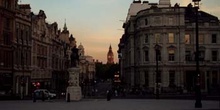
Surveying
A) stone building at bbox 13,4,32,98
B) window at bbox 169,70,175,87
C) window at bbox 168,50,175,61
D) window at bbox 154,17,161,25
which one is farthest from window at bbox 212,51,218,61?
stone building at bbox 13,4,32,98

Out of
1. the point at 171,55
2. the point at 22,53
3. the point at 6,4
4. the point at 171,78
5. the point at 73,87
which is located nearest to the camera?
the point at 73,87

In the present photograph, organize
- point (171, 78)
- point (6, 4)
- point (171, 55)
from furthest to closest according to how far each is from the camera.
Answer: point (171, 55) → point (171, 78) → point (6, 4)

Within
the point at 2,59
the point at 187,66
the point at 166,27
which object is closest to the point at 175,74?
the point at 187,66

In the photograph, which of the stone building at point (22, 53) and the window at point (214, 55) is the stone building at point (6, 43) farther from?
the window at point (214, 55)

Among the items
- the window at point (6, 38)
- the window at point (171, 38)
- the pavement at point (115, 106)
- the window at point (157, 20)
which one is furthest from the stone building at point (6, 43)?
the window at point (171, 38)

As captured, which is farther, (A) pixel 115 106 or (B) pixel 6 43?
(B) pixel 6 43

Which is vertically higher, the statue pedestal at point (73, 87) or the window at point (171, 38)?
the window at point (171, 38)

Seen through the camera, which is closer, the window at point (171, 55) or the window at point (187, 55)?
the window at point (171, 55)

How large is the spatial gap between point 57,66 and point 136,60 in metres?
23.8

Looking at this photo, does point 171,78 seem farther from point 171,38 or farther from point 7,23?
point 7,23

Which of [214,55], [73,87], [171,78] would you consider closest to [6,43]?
[73,87]

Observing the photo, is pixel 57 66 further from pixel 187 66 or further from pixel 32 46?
pixel 187 66

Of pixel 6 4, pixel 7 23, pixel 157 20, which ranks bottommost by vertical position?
pixel 7 23

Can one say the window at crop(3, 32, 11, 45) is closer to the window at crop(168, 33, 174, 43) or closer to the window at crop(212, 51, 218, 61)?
the window at crop(168, 33, 174, 43)
